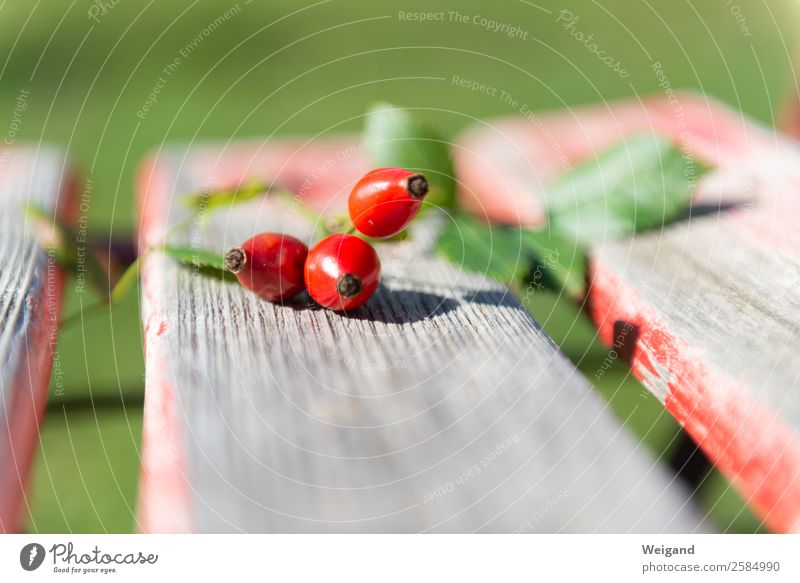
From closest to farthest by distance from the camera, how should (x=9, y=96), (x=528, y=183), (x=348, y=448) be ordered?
(x=348, y=448) → (x=528, y=183) → (x=9, y=96)

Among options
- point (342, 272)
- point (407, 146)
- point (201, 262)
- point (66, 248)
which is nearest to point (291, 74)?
point (407, 146)

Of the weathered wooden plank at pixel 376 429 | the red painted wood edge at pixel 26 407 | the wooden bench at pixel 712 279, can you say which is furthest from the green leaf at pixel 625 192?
the red painted wood edge at pixel 26 407

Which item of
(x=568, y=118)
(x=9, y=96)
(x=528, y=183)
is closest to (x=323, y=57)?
(x=9, y=96)

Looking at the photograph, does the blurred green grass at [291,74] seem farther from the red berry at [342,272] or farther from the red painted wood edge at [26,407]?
the red berry at [342,272]

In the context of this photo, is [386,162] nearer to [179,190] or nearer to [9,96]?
[179,190]

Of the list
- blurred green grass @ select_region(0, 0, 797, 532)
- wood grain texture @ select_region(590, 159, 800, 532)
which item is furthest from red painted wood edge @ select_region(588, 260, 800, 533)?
blurred green grass @ select_region(0, 0, 797, 532)

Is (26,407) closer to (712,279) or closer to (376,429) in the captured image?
(376,429)

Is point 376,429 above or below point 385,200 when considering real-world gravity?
below
